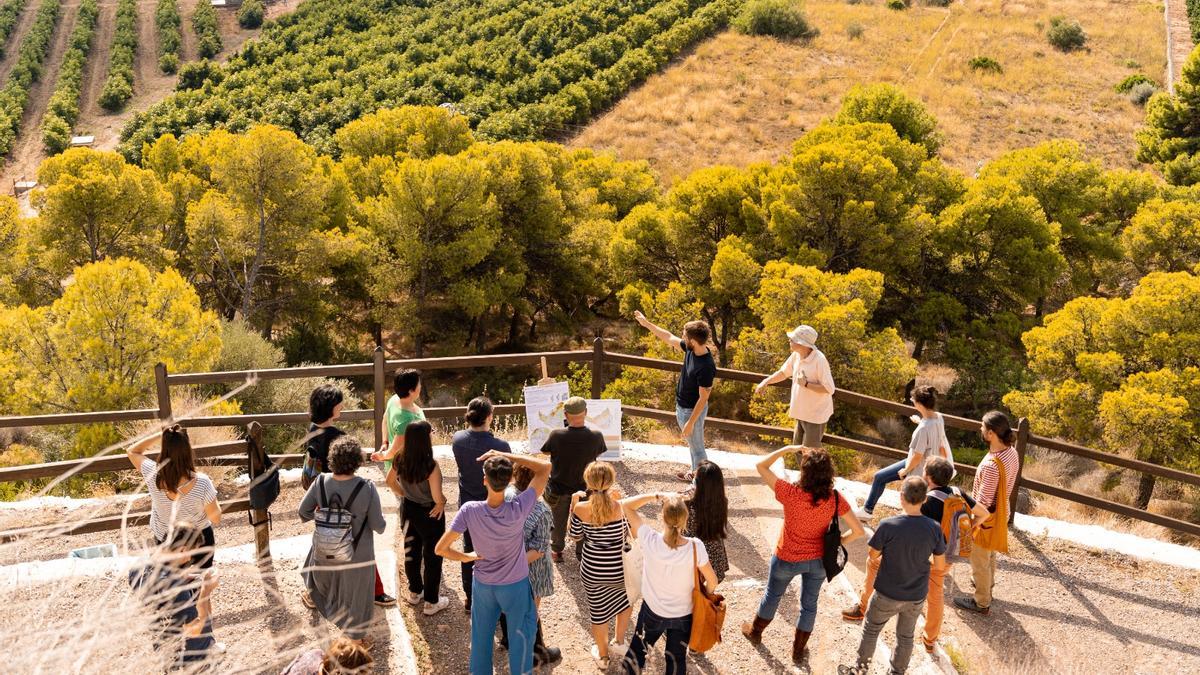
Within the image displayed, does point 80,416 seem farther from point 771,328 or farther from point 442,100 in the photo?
point 442,100

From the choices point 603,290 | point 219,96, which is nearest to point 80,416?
point 603,290

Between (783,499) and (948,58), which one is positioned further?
(948,58)

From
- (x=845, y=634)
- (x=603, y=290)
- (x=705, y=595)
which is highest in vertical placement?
(x=705, y=595)

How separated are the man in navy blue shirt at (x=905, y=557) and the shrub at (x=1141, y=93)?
50.6 m

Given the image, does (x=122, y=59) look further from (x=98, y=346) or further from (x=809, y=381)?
(x=809, y=381)

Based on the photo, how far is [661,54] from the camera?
186 feet

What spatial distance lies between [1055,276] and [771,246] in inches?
312

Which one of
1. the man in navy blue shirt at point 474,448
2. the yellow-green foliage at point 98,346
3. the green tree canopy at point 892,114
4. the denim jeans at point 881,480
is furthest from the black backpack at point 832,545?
the green tree canopy at point 892,114

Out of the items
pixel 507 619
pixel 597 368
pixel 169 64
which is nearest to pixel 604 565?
pixel 507 619

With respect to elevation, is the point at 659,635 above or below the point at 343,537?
below

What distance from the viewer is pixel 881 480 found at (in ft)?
25.5

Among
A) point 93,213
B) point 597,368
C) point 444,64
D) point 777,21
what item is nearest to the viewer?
point 597,368

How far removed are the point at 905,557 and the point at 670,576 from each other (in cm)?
149

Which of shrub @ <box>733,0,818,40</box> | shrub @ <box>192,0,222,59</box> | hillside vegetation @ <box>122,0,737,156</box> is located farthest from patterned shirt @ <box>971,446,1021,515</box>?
shrub @ <box>192,0,222,59</box>
